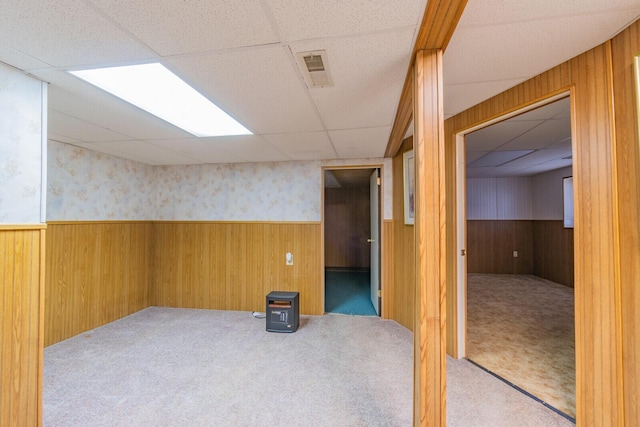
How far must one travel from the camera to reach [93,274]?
3084 mm

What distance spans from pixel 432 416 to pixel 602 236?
A: 134 cm

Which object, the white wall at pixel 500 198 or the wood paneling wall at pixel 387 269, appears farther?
the white wall at pixel 500 198

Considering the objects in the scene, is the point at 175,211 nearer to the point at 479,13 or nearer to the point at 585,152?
the point at 479,13

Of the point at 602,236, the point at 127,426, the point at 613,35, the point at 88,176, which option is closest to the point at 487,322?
the point at 602,236

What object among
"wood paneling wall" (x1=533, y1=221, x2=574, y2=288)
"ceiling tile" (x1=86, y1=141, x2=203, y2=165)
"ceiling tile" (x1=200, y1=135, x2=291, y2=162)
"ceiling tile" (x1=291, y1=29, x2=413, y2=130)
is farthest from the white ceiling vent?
"wood paneling wall" (x1=533, y1=221, x2=574, y2=288)

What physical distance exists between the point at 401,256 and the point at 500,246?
4.31 meters

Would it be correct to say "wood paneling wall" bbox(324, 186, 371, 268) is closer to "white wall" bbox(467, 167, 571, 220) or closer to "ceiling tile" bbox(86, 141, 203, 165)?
"white wall" bbox(467, 167, 571, 220)

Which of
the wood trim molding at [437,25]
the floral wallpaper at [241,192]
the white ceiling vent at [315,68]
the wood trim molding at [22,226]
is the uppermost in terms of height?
the white ceiling vent at [315,68]

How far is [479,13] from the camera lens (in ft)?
3.65

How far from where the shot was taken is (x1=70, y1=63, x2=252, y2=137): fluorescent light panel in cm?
154

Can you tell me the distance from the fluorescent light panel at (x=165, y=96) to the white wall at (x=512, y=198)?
19.3ft

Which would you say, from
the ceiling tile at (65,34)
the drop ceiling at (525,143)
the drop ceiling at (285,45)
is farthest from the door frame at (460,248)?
the ceiling tile at (65,34)

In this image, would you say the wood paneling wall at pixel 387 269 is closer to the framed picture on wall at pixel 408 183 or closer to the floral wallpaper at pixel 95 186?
the framed picture on wall at pixel 408 183

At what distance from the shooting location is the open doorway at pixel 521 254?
88.7 inches
